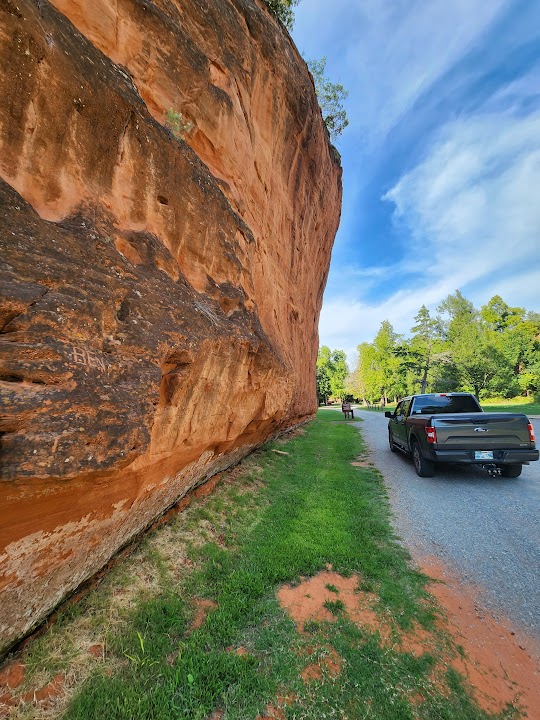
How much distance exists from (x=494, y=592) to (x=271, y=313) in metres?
6.12

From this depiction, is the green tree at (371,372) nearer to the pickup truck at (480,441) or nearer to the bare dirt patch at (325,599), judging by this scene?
the pickup truck at (480,441)

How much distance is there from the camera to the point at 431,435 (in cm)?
725

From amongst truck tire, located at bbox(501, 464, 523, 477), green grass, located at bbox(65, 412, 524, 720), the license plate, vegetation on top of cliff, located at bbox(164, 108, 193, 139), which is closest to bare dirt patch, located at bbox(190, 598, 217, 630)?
green grass, located at bbox(65, 412, 524, 720)

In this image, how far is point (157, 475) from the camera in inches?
158

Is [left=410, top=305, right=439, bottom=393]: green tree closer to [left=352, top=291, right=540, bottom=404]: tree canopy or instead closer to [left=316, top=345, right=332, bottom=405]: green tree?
[left=352, top=291, right=540, bottom=404]: tree canopy

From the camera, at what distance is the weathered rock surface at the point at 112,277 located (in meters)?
2.32

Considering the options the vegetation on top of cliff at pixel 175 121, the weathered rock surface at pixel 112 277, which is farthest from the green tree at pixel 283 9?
the vegetation on top of cliff at pixel 175 121

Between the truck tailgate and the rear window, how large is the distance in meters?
2.31

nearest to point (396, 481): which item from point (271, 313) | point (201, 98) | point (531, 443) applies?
point (531, 443)

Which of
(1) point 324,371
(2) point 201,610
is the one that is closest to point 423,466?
(2) point 201,610

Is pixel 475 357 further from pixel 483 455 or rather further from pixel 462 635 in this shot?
pixel 462 635

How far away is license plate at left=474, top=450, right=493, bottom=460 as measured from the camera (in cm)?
693

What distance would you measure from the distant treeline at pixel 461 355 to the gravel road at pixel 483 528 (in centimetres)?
2706

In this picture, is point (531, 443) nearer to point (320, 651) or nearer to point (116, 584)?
point (320, 651)
